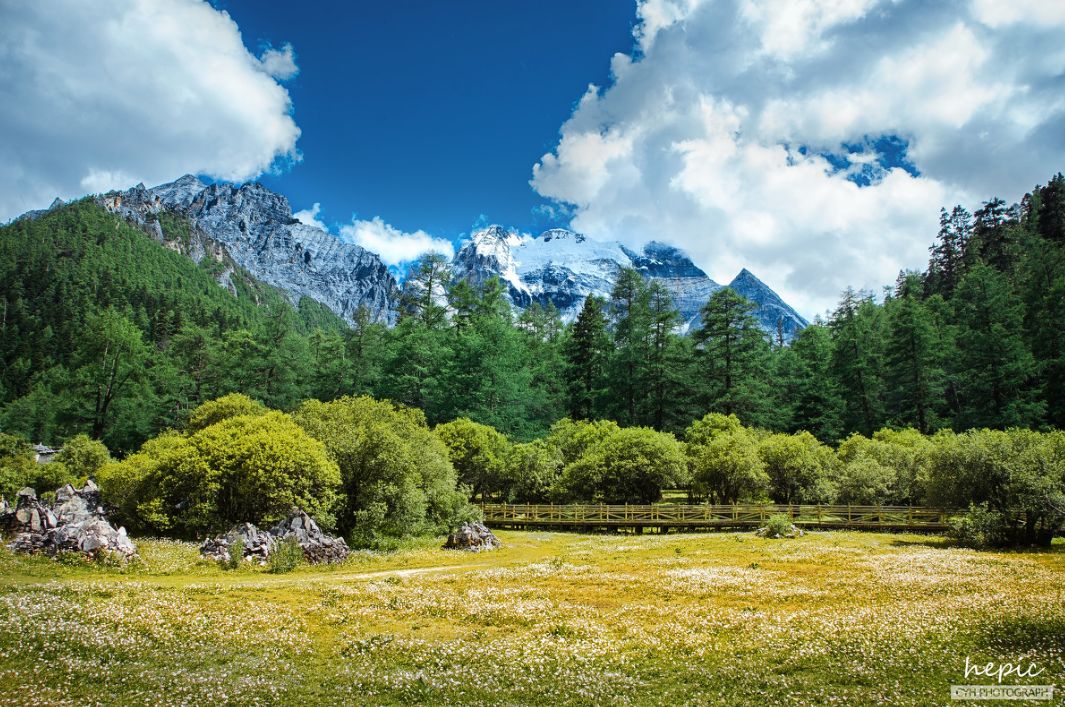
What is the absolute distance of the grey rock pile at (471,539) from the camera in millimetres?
36219

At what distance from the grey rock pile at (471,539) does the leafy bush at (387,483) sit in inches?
104

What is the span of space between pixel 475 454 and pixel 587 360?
36309mm

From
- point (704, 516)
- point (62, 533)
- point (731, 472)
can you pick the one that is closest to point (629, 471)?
point (704, 516)

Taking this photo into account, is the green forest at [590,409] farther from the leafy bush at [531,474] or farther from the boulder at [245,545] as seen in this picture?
the boulder at [245,545]

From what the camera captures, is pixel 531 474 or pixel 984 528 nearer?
pixel 984 528

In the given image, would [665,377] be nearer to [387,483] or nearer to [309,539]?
[387,483]

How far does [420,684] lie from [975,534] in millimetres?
31686

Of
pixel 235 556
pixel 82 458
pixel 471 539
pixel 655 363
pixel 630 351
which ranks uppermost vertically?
pixel 630 351

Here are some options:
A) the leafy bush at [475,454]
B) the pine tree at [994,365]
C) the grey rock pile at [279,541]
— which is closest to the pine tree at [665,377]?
the leafy bush at [475,454]

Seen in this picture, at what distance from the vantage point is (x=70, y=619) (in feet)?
49.8

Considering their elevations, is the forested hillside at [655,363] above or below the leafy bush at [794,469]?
above

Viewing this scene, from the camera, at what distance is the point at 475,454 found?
58.0 m

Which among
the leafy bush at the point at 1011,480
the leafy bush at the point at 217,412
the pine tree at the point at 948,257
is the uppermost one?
the pine tree at the point at 948,257

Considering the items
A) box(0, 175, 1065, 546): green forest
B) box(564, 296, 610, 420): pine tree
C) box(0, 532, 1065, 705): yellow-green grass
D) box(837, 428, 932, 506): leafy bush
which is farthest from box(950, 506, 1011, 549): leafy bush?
box(564, 296, 610, 420): pine tree
